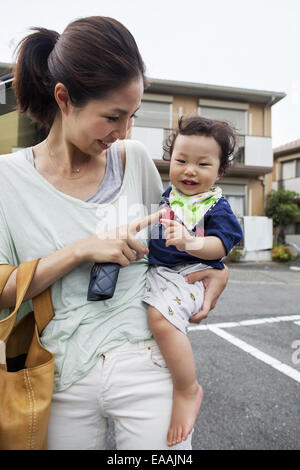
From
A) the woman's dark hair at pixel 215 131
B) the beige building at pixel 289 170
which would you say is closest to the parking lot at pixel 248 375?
the woman's dark hair at pixel 215 131

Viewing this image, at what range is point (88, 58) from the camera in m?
0.99

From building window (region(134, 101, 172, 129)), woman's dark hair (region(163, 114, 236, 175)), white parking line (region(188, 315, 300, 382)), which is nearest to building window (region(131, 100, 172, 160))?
building window (region(134, 101, 172, 129))

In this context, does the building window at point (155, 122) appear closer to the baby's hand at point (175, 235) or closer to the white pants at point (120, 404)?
the baby's hand at point (175, 235)

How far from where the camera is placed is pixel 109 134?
3.52 ft

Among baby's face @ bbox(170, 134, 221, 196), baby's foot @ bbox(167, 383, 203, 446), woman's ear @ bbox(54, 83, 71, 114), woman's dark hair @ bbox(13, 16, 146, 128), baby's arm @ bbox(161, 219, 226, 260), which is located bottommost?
baby's foot @ bbox(167, 383, 203, 446)

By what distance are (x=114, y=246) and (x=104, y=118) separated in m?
0.40

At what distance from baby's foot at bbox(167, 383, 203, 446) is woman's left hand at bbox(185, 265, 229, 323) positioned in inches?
9.6

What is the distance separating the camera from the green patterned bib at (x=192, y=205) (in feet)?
4.21

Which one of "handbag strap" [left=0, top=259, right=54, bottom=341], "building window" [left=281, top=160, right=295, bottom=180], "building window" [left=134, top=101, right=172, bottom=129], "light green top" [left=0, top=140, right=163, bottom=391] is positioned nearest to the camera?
"handbag strap" [left=0, top=259, right=54, bottom=341]

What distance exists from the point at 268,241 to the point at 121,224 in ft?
41.2

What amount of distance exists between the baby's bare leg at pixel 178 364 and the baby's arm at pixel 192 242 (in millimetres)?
233

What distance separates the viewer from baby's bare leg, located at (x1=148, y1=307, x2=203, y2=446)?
1.04m

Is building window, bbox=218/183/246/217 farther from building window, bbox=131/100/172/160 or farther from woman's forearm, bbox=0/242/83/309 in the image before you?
woman's forearm, bbox=0/242/83/309
